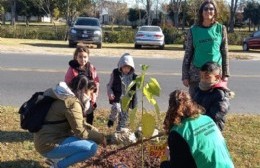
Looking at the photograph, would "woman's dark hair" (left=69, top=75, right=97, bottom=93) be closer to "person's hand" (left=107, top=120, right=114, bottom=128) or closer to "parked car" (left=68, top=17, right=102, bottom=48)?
"person's hand" (left=107, top=120, right=114, bottom=128)

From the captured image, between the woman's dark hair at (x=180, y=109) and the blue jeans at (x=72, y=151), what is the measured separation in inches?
53.5

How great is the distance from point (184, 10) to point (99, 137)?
49.0 m

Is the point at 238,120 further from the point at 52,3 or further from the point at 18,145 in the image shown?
the point at 52,3

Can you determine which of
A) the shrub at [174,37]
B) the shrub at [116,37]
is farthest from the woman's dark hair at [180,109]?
the shrub at [174,37]

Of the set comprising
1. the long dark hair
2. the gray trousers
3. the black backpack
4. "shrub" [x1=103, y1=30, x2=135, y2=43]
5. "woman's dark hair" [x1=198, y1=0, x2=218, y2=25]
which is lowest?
the gray trousers

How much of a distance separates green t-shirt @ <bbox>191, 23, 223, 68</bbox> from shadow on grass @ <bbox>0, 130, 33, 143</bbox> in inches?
92.2

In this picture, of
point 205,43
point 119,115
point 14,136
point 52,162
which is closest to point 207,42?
point 205,43

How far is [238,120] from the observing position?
23.7 ft

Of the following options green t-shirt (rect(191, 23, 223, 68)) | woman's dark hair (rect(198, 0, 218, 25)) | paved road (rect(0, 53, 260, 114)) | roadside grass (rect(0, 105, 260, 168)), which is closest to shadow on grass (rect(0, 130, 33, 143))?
roadside grass (rect(0, 105, 260, 168))

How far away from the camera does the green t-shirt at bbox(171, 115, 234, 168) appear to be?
3.14 m

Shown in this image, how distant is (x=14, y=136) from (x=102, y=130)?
1144 mm

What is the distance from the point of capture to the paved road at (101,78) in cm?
885

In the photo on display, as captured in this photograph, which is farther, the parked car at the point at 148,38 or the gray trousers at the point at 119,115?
the parked car at the point at 148,38

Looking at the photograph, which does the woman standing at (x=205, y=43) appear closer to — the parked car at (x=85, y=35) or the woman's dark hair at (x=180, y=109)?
the woman's dark hair at (x=180, y=109)
